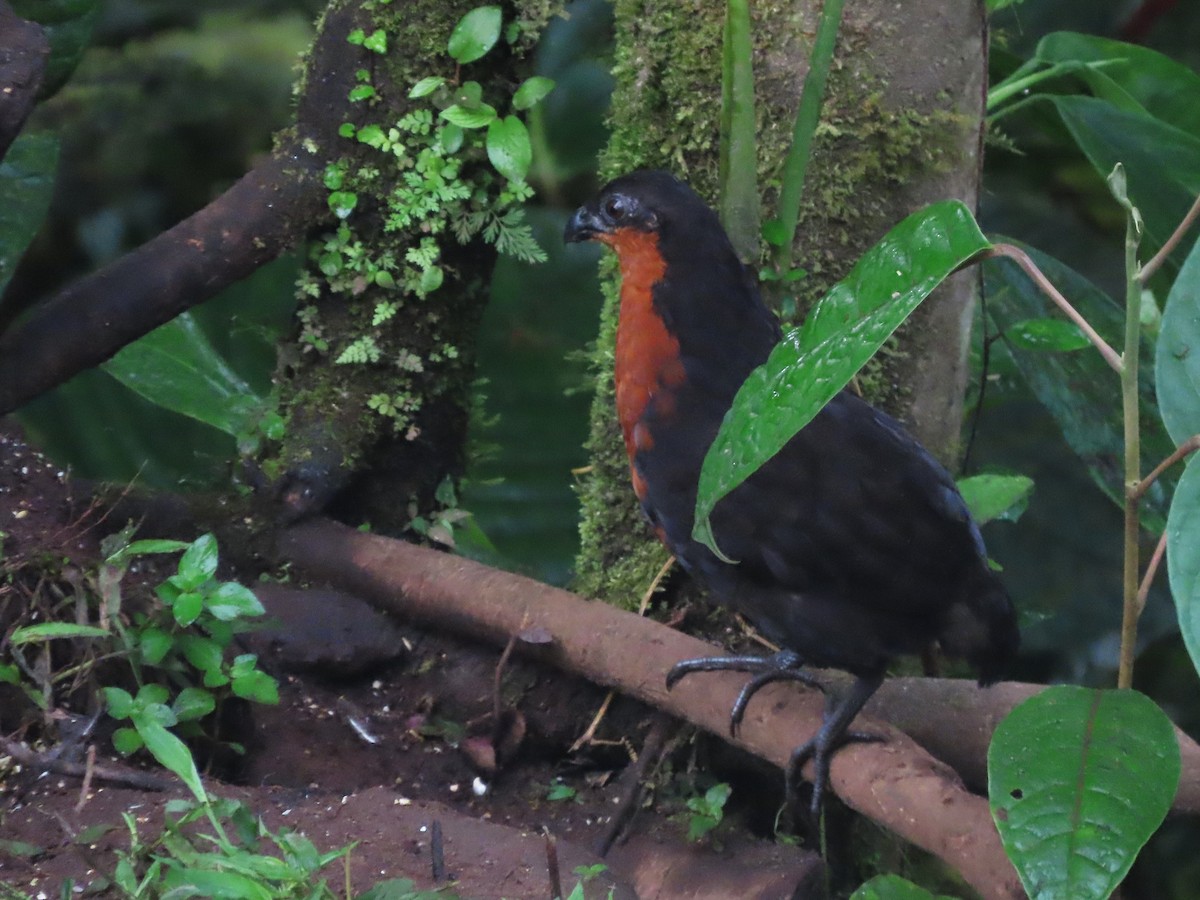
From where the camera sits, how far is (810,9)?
6.19ft

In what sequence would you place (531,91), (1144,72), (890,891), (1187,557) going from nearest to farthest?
(1187,557)
(890,891)
(531,91)
(1144,72)

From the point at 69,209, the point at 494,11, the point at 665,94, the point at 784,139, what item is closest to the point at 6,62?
the point at 494,11

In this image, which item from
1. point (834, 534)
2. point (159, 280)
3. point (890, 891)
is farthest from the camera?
point (159, 280)

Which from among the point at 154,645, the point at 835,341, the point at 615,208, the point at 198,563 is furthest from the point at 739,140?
the point at 154,645

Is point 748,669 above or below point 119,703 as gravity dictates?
below

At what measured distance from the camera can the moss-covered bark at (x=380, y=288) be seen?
2041 mm

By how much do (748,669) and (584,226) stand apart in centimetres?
74

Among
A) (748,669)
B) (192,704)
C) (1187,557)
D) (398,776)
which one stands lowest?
(398,776)

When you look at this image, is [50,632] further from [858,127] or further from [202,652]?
[858,127]

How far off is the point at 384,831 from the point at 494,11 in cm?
132

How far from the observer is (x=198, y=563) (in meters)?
1.48

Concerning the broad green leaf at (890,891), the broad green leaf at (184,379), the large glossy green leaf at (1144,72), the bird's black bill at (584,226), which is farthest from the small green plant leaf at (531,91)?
the broad green leaf at (890,891)

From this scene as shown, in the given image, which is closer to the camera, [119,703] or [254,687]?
[119,703]

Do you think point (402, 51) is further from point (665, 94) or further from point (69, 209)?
point (69, 209)
